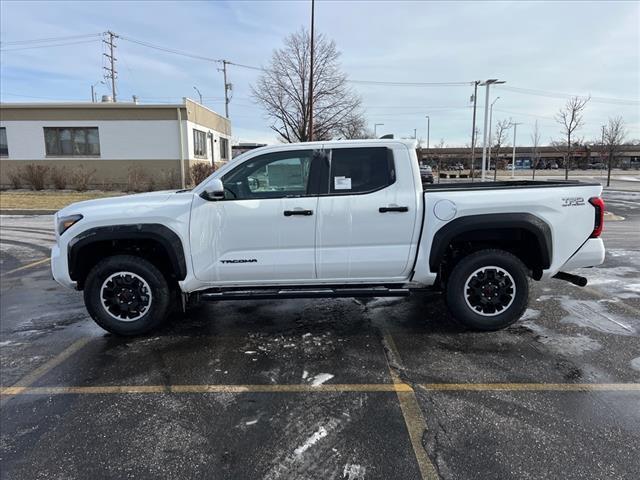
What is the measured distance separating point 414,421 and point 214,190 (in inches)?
103

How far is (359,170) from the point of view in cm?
459

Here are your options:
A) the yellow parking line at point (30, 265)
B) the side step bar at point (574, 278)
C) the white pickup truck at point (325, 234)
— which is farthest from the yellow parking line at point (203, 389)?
the yellow parking line at point (30, 265)

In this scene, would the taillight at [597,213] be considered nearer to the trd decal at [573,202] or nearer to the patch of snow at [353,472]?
the trd decal at [573,202]

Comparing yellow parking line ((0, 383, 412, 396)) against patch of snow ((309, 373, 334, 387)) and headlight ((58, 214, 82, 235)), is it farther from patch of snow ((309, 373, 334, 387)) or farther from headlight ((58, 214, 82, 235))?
headlight ((58, 214, 82, 235))

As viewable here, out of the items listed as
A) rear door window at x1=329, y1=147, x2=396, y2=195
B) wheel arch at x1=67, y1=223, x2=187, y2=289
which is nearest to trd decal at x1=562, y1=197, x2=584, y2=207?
rear door window at x1=329, y1=147, x2=396, y2=195

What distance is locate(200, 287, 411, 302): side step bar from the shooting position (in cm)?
458

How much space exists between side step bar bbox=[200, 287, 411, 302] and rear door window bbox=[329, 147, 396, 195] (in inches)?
38.3

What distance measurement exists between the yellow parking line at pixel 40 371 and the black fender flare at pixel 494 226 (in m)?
3.65

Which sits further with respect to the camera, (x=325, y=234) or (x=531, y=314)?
(x=531, y=314)

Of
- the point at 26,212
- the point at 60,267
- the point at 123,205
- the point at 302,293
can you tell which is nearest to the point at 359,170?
the point at 302,293

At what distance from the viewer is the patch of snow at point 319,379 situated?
374 cm

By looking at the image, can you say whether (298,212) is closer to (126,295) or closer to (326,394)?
(326,394)

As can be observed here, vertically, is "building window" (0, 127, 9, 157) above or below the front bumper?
above

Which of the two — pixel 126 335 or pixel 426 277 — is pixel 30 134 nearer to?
pixel 126 335
